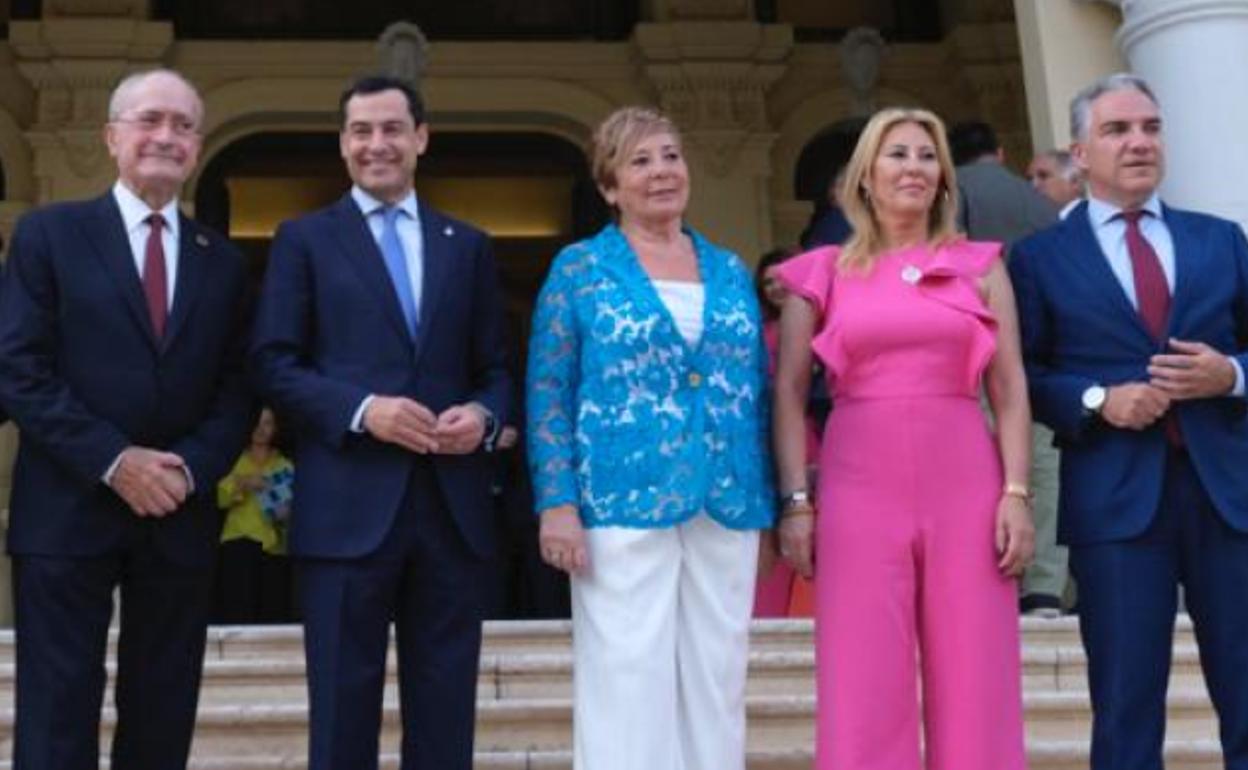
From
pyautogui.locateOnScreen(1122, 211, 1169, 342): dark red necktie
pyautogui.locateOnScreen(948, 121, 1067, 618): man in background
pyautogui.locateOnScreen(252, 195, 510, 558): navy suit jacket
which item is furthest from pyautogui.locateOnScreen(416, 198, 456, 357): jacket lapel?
pyautogui.locateOnScreen(948, 121, 1067, 618): man in background

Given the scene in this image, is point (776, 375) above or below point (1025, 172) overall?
below

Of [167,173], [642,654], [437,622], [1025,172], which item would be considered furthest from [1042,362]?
[1025,172]

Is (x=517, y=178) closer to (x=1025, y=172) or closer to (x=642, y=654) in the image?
(x=1025, y=172)

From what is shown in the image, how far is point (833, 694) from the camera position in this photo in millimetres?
3912

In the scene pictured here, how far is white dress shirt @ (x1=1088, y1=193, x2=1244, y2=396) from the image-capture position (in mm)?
4207

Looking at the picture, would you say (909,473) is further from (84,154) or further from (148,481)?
(84,154)

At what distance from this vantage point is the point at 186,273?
418 centimetres

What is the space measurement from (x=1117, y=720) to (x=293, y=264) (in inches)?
87.0

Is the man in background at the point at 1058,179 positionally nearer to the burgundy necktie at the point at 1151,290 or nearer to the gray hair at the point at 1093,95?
the gray hair at the point at 1093,95

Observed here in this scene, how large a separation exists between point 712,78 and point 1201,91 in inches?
221

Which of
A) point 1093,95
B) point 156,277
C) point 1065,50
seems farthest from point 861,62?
point 156,277

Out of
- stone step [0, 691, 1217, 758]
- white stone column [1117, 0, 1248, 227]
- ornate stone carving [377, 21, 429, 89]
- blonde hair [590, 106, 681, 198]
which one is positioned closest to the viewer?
blonde hair [590, 106, 681, 198]

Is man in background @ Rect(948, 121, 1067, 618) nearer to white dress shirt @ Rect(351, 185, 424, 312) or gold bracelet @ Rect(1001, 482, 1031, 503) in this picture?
gold bracelet @ Rect(1001, 482, 1031, 503)

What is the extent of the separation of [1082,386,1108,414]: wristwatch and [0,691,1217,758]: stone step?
1.80m
